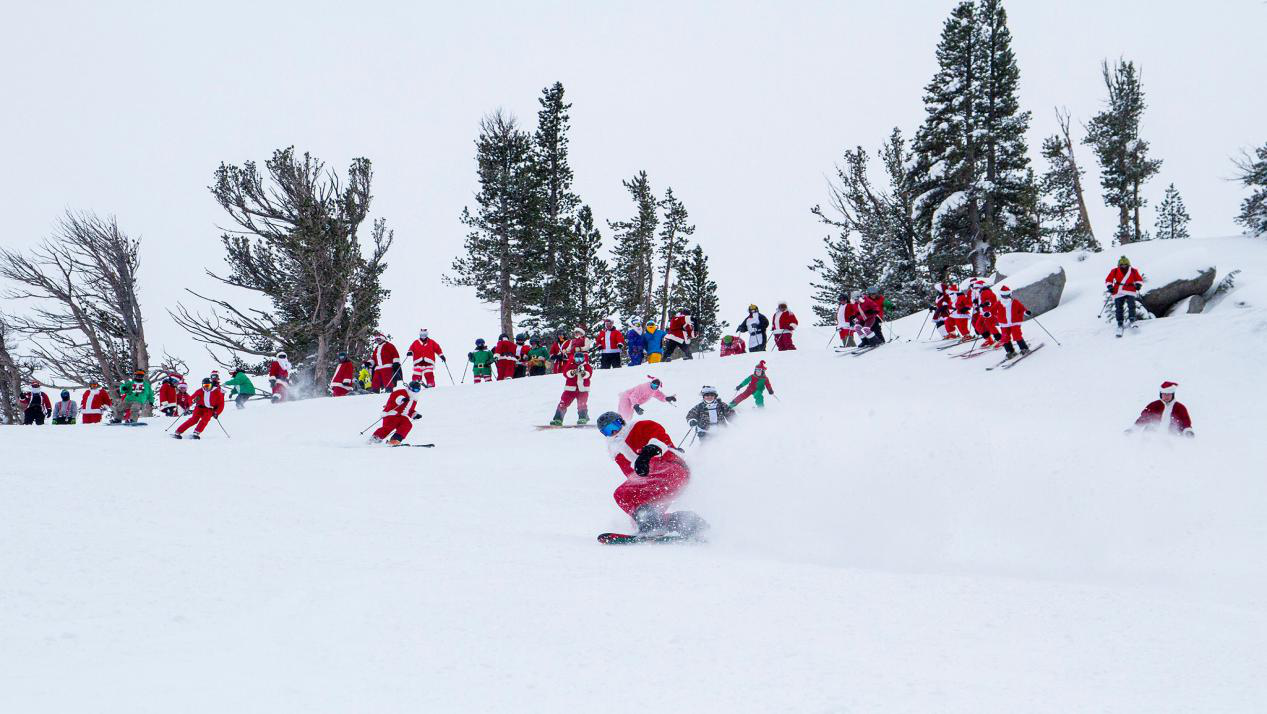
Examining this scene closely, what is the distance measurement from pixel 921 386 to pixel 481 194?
24.4 m

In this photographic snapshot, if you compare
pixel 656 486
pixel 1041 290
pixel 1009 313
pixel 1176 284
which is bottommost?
pixel 656 486

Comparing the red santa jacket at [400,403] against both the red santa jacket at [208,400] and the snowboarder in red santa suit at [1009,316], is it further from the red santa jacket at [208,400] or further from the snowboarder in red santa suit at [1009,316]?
the snowboarder in red santa suit at [1009,316]

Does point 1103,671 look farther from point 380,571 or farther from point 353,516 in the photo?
point 353,516

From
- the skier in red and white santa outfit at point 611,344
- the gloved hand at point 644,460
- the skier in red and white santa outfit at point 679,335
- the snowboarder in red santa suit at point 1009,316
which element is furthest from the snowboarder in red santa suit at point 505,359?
the gloved hand at point 644,460

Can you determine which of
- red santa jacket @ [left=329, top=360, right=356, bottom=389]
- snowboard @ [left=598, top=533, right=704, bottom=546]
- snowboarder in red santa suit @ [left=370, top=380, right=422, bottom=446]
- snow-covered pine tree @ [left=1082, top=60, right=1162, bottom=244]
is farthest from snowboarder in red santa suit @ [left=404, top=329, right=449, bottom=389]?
snow-covered pine tree @ [left=1082, top=60, right=1162, bottom=244]

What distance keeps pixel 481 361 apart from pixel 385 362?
226 inches

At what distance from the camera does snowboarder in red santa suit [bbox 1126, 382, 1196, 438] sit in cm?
1144

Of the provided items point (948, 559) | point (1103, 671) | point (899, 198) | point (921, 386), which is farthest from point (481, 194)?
point (1103, 671)

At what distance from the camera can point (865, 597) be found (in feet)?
16.6

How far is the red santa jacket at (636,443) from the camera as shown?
782cm

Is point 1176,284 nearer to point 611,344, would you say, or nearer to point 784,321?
point 784,321

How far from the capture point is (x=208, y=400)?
15375mm

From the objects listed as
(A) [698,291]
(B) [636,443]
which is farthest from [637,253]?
(B) [636,443]

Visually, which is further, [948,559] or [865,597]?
[948,559]
